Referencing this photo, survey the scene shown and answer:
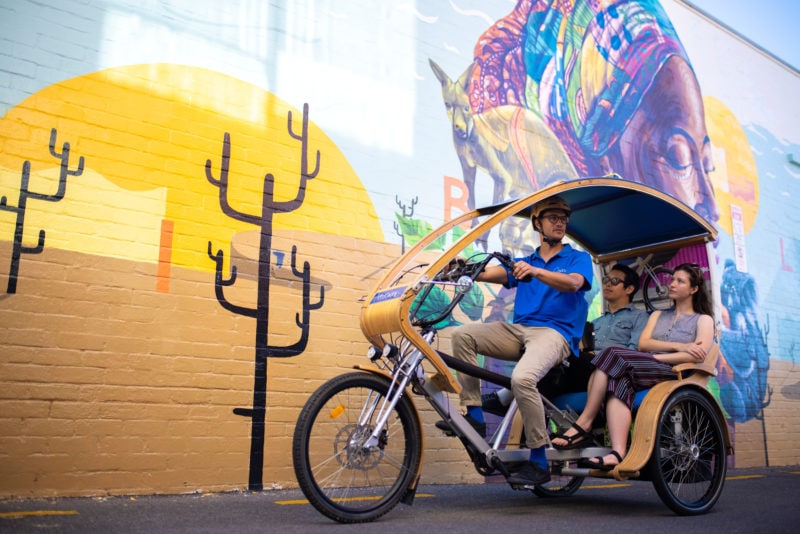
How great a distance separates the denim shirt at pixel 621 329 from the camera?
5.73 metres

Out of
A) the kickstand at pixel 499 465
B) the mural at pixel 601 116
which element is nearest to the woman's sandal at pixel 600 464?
the kickstand at pixel 499 465

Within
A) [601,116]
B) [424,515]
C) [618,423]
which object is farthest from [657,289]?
[601,116]

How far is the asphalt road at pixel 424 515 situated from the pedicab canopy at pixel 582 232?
2.80ft

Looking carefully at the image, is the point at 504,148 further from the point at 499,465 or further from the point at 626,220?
the point at 499,465

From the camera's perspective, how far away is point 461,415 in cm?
448

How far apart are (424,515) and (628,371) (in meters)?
1.70

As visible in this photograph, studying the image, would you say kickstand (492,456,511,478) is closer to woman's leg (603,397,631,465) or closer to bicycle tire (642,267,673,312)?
woman's leg (603,397,631,465)

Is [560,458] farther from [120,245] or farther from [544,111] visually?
[544,111]

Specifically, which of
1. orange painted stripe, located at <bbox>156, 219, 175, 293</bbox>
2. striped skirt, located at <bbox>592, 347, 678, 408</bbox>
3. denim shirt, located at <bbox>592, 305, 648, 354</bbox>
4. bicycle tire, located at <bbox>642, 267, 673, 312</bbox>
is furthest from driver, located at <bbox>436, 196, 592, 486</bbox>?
orange painted stripe, located at <bbox>156, 219, 175, 293</bbox>

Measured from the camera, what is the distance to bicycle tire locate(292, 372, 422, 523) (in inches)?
148

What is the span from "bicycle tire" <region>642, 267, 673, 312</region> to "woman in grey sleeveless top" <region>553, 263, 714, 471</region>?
493mm

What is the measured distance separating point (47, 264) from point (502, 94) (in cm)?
491

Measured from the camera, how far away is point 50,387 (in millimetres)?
4512

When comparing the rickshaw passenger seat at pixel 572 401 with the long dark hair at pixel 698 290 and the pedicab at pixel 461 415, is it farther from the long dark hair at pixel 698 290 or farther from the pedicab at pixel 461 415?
the long dark hair at pixel 698 290
